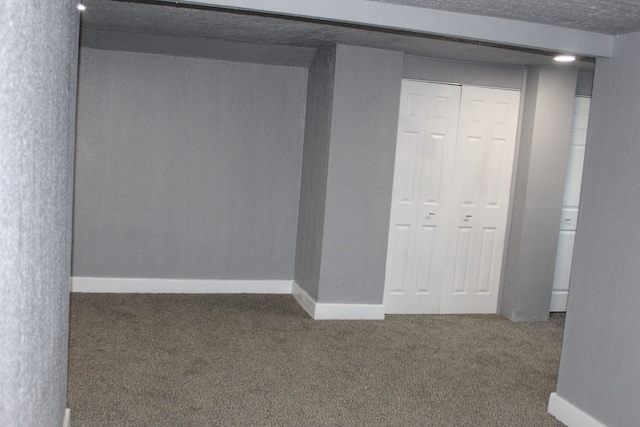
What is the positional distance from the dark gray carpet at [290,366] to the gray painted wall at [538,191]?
0.29 metres

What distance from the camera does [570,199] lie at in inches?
242

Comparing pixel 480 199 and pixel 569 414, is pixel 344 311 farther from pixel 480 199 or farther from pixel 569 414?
pixel 569 414

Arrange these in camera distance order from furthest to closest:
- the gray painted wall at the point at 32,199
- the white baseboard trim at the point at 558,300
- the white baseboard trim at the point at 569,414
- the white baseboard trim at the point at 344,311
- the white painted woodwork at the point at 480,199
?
the white baseboard trim at the point at 558,300
the white painted woodwork at the point at 480,199
the white baseboard trim at the point at 344,311
the white baseboard trim at the point at 569,414
the gray painted wall at the point at 32,199

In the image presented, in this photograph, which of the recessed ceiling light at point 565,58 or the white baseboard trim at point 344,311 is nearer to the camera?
the recessed ceiling light at point 565,58

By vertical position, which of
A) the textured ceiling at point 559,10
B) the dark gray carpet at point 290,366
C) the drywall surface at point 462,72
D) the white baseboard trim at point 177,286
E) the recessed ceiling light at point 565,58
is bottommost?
the dark gray carpet at point 290,366

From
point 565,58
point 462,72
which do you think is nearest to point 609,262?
point 565,58

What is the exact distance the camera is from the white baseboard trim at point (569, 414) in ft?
11.4

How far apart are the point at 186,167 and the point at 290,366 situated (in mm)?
2461

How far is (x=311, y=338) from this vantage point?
4891mm

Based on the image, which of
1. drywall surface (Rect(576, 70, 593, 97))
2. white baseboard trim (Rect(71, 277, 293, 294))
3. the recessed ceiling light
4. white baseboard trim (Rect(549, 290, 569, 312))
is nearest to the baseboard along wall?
white baseboard trim (Rect(71, 277, 293, 294))

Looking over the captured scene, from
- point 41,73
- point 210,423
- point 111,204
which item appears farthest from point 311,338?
point 41,73

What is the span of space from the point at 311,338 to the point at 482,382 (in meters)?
1.33

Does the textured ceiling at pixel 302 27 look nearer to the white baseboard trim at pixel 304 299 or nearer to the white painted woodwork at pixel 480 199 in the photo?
the white painted woodwork at pixel 480 199

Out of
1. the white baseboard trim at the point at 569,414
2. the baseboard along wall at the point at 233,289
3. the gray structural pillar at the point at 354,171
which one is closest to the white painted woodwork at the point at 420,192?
the gray structural pillar at the point at 354,171
